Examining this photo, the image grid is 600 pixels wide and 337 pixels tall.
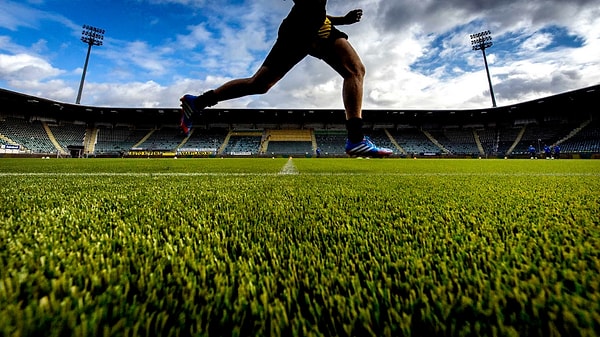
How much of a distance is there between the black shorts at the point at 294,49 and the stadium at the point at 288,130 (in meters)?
29.6

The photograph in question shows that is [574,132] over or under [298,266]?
over

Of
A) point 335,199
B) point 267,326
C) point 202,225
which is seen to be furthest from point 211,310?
point 335,199

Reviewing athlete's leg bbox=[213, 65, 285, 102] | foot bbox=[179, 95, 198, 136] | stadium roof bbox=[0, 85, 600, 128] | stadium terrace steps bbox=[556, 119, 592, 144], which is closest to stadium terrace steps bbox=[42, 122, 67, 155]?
stadium roof bbox=[0, 85, 600, 128]

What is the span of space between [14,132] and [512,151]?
51784mm

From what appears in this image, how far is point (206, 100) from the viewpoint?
9.70 ft

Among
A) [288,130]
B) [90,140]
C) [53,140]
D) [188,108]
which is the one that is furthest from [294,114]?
[188,108]

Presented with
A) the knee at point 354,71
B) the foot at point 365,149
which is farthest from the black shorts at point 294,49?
the foot at point 365,149

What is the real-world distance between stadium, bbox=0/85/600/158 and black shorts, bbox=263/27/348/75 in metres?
29.6

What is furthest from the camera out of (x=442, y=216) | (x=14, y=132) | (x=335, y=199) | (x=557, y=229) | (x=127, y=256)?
(x=14, y=132)

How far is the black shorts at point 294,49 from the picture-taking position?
2.29m

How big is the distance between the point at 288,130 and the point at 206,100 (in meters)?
35.1

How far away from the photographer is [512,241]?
2.51 ft

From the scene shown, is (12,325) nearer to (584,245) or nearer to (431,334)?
(431,334)

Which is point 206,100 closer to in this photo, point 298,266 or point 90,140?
point 298,266
